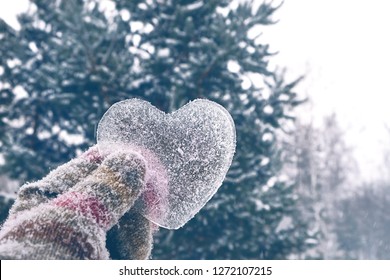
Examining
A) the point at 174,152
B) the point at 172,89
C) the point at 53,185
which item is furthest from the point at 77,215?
the point at 172,89

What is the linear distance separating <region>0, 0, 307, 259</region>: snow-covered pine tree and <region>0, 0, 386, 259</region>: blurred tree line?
0.02 metres

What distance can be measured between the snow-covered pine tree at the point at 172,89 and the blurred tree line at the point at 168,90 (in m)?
0.02

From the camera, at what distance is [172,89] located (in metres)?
5.88

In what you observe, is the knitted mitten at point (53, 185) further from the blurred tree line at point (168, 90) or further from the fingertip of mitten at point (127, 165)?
the blurred tree line at point (168, 90)

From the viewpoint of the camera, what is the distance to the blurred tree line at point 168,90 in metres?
6.02

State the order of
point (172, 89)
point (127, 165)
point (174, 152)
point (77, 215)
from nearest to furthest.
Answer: point (77, 215) < point (127, 165) < point (174, 152) < point (172, 89)

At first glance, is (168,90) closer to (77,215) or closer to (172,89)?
(172,89)

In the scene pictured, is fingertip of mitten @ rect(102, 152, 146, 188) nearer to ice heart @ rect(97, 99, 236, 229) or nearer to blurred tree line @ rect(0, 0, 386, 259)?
ice heart @ rect(97, 99, 236, 229)

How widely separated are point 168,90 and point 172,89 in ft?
1.20

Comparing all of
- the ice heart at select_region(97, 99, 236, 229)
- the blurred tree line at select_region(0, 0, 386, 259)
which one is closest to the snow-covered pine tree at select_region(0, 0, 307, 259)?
the blurred tree line at select_region(0, 0, 386, 259)

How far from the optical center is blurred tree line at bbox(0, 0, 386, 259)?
19.8 ft

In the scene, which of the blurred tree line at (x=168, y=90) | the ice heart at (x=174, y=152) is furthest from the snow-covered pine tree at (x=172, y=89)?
the ice heart at (x=174, y=152)
